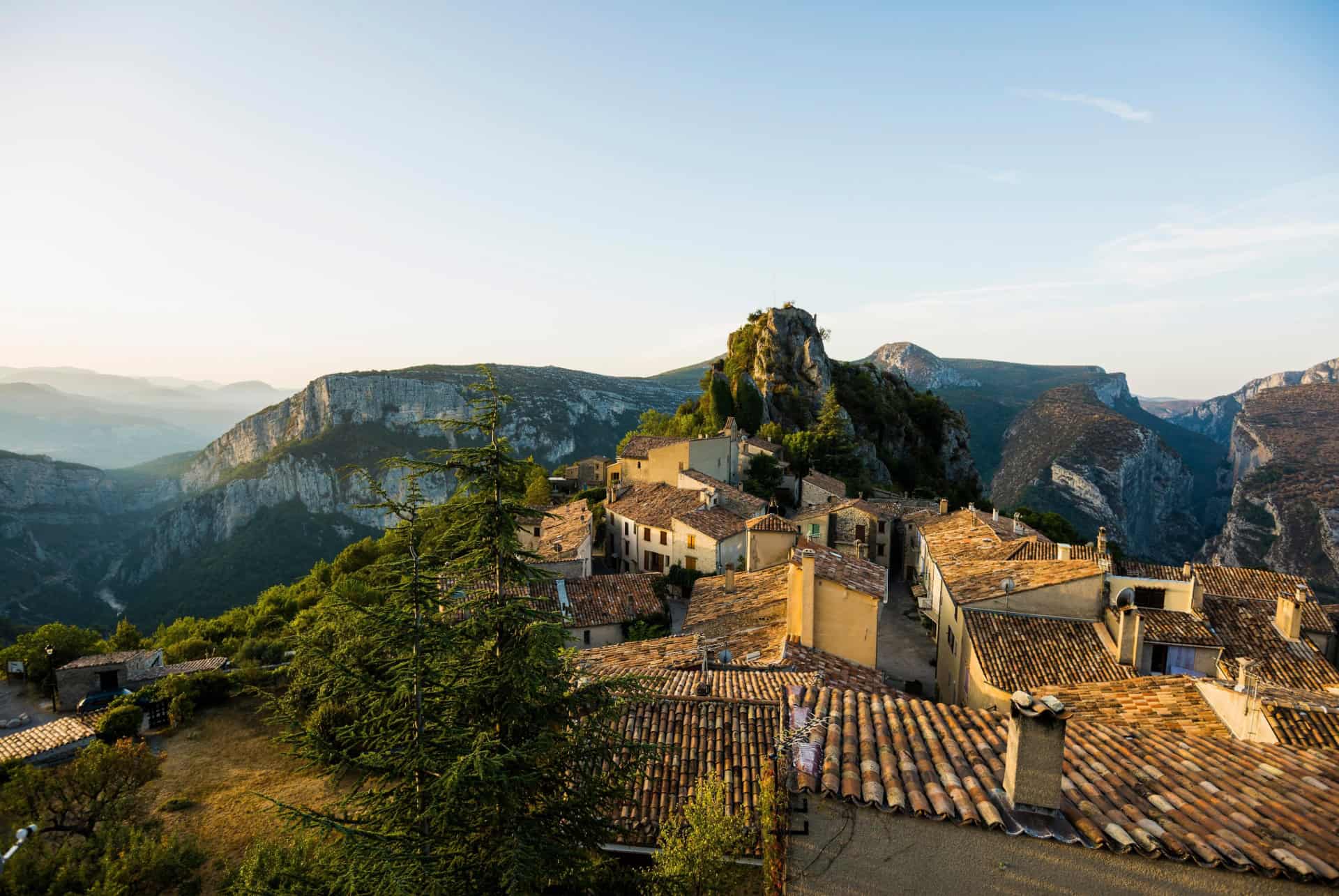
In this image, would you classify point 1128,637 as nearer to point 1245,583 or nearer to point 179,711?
point 1245,583

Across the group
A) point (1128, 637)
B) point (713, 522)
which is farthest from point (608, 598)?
point (1128, 637)

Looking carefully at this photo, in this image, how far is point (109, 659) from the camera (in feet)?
94.8

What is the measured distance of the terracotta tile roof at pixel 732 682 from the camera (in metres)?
12.1

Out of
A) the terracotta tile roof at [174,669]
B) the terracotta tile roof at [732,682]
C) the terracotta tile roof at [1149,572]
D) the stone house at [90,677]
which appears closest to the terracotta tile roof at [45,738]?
the terracotta tile roof at [174,669]

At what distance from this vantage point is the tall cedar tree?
5777mm

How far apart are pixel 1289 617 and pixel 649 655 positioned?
71.6ft

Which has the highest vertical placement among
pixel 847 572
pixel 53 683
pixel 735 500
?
pixel 847 572

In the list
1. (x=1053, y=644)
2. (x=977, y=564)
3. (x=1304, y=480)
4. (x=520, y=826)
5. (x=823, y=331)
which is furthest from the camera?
(x=1304, y=480)

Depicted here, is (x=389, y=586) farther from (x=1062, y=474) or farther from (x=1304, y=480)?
(x=1304, y=480)

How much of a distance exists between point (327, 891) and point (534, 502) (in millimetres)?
38224

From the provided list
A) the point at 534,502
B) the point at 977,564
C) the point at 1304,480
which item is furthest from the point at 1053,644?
the point at 1304,480

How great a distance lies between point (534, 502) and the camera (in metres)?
44.1

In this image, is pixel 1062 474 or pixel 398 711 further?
pixel 1062 474

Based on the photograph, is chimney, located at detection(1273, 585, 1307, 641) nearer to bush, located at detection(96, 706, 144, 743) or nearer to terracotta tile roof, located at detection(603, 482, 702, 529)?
terracotta tile roof, located at detection(603, 482, 702, 529)
